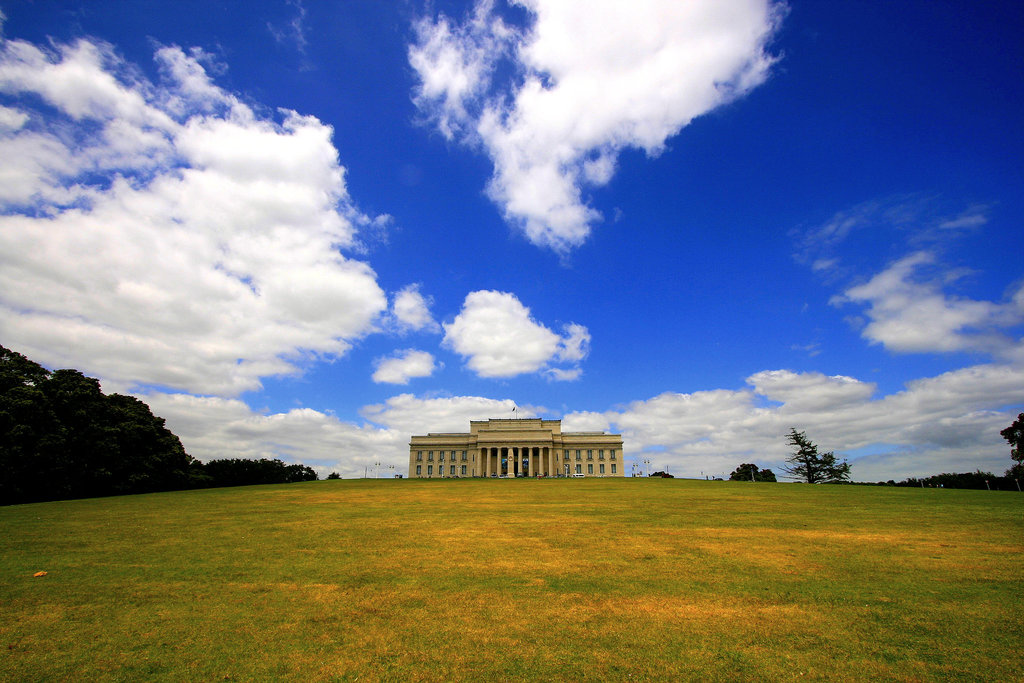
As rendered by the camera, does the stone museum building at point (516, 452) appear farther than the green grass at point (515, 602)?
Yes

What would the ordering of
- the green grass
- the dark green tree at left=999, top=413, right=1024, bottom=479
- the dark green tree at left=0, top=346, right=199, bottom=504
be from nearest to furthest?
the green grass
the dark green tree at left=0, top=346, right=199, bottom=504
the dark green tree at left=999, top=413, right=1024, bottom=479

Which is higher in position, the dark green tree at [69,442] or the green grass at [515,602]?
the dark green tree at [69,442]

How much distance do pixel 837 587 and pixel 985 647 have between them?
348 cm

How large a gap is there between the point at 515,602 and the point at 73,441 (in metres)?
47.2

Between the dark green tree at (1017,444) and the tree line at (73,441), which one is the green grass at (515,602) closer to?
the tree line at (73,441)

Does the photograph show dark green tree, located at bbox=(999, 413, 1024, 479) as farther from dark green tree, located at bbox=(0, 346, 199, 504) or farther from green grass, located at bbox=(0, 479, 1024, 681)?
dark green tree, located at bbox=(0, 346, 199, 504)

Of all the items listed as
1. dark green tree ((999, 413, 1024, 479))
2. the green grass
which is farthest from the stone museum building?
the green grass

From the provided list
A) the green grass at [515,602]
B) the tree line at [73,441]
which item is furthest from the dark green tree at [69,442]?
the green grass at [515,602]

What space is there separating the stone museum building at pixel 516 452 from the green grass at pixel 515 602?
9687 centimetres

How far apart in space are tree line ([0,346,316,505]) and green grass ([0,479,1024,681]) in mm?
23386

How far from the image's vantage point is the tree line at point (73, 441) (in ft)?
118

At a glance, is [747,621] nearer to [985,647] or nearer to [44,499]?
[985,647]

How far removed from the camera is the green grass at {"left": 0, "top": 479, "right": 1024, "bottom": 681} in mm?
7934

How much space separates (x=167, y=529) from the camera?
787 inches
